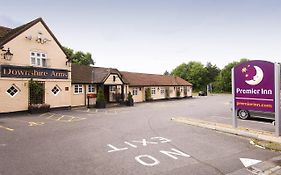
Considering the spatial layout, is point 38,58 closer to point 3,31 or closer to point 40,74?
point 40,74

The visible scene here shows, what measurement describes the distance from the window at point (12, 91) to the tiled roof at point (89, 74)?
741 cm

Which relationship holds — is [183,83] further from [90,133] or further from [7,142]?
[7,142]

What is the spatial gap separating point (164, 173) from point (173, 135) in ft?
17.5

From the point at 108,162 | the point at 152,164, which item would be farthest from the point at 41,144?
the point at 152,164

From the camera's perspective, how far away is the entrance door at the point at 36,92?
21.5m

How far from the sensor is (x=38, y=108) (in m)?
21.4

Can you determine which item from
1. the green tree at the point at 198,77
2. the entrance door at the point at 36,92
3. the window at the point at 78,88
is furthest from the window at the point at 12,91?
the green tree at the point at 198,77

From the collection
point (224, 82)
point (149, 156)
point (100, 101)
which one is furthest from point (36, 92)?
point (224, 82)

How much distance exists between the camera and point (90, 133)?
1247 cm

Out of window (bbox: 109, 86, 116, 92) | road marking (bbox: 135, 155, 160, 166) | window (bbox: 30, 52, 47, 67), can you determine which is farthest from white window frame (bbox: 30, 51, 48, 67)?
road marking (bbox: 135, 155, 160, 166)

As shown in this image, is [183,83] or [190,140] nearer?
[190,140]

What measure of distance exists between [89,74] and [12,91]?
1149 cm

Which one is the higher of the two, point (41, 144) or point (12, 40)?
point (12, 40)

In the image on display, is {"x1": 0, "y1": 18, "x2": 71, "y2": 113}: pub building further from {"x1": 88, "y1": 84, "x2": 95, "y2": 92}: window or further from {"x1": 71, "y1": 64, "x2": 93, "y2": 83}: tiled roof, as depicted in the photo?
{"x1": 88, "y1": 84, "x2": 95, "y2": 92}: window
